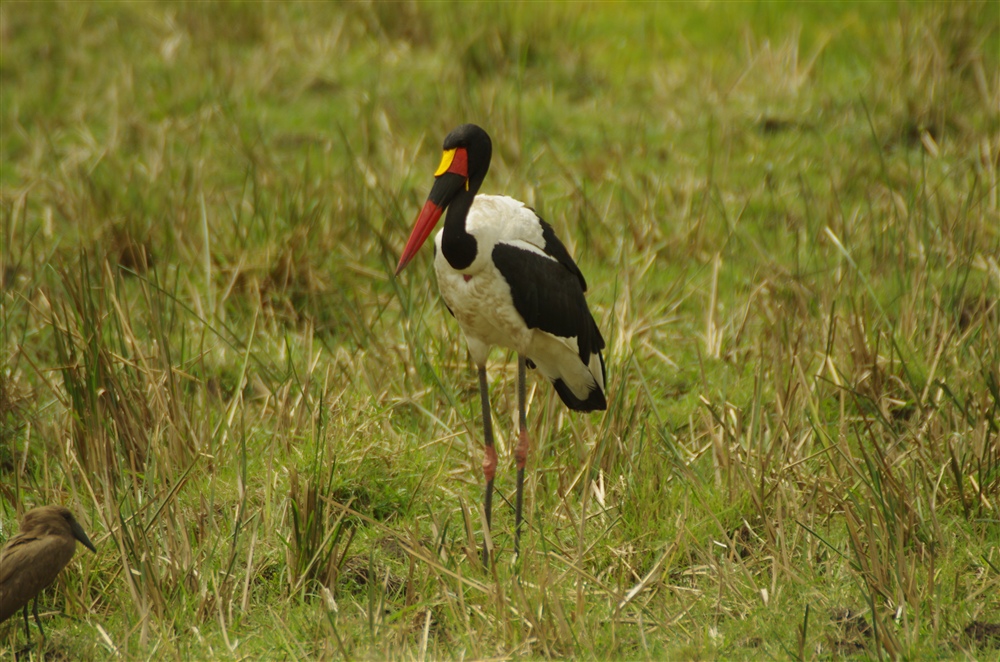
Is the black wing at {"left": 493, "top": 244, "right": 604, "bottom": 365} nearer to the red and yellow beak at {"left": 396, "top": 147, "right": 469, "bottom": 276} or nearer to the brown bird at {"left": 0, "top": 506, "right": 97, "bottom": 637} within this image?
the red and yellow beak at {"left": 396, "top": 147, "right": 469, "bottom": 276}

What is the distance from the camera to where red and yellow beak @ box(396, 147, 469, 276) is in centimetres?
383

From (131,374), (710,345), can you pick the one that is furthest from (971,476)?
(131,374)

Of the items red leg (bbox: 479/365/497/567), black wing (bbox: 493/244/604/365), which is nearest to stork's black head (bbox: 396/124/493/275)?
black wing (bbox: 493/244/604/365)

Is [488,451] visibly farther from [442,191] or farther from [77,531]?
[77,531]

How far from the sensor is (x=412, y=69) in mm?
8039

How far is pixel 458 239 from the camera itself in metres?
A: 3.74

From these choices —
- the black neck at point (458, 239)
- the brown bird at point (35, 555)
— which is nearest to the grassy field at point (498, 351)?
the brown bird at point (35, 555)

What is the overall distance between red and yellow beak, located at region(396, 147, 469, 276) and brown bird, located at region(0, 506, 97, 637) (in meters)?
1.24

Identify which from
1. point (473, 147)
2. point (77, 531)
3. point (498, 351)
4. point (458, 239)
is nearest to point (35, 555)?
point (77, 531)

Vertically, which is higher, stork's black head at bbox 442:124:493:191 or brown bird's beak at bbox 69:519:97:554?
stork's black head at bbox 442:124:493:191

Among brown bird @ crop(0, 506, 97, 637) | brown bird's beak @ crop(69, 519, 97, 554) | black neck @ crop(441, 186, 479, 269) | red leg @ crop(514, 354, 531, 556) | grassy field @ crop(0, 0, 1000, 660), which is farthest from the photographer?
red leg @ crop(514, 354, 531, 556)

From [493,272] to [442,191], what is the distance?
0.97 ft

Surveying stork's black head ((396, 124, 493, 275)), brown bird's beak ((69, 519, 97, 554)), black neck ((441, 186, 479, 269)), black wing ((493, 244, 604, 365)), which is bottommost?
brown bird's beak ((69, 519, 97, 554))

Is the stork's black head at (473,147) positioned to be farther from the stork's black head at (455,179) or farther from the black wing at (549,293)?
the black wing at (549,293)
